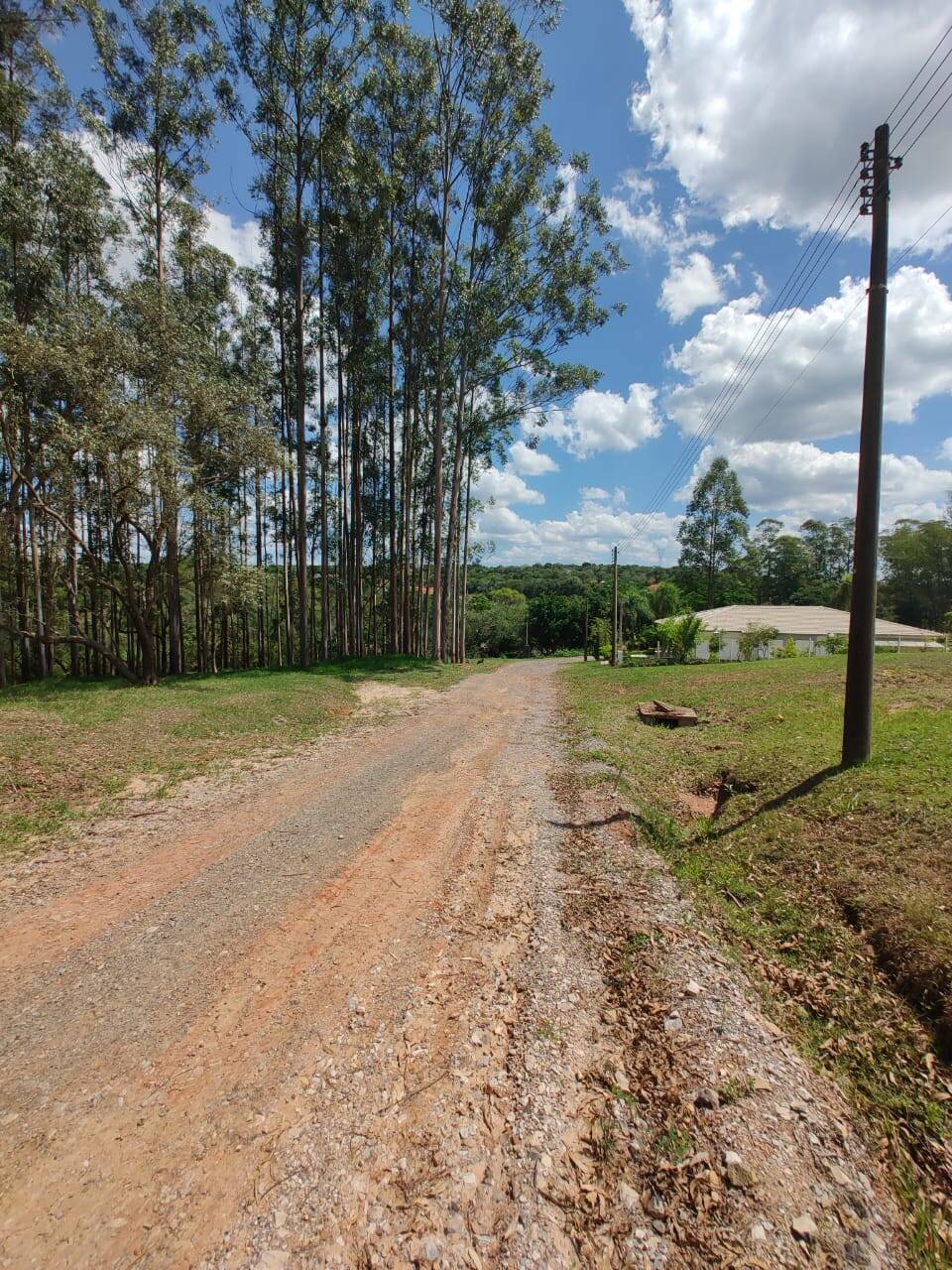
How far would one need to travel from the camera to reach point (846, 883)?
403cm

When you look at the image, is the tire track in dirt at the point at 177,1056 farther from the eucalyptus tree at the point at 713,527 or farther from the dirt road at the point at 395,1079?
the eucalyptus tree at the point at 713,527

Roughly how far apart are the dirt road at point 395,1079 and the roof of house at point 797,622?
33.7 metres

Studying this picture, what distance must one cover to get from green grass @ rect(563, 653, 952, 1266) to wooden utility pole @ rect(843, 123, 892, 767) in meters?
0.67

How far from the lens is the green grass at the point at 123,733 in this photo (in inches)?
228

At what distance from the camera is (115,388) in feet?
40.0

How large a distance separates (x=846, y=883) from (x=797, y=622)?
3757cm

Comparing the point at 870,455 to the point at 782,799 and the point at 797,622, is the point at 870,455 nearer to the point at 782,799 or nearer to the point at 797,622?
the point at 782,799

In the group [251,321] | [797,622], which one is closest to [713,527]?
[797,622]

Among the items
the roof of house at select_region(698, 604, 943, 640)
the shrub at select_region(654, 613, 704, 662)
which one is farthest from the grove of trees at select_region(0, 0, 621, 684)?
the roof of house at select_region(698, 604, 943, 640)

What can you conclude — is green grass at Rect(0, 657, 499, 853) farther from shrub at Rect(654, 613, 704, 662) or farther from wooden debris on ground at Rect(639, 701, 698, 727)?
shrub at Rect(654, 613, 704, 662)

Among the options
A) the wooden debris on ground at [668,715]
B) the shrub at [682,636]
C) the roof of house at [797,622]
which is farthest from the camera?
the roof of house at [797,622]

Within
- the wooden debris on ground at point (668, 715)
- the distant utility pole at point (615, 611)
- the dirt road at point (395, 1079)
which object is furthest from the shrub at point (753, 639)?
the dirt road at point (395, 1079)

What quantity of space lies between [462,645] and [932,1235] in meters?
25.3

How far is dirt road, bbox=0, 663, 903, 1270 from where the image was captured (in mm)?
1796
